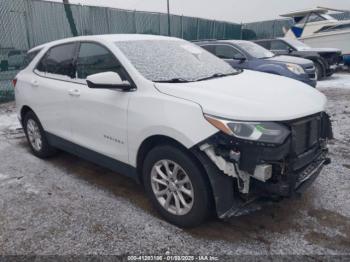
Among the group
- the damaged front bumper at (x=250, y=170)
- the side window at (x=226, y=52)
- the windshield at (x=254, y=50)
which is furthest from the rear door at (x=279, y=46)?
the damaged front bumper at (x=250, y=170)

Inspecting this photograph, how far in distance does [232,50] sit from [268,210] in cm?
684

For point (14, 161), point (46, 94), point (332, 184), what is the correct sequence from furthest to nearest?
point (14, 161) < point (46, 94) < point (332, 184)

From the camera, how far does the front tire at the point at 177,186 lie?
2725 mm

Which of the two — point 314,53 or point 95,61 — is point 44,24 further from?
point 314,53

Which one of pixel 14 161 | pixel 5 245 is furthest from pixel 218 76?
pixel 14 161

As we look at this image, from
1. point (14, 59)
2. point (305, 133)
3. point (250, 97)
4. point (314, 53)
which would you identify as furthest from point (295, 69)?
point (14, 59)

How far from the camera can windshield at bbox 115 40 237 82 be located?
3.30m

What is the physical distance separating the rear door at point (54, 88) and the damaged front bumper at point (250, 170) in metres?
2.14

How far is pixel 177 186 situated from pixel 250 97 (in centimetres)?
100

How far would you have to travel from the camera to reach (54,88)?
4184 millimetres

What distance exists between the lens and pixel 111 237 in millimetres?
2943

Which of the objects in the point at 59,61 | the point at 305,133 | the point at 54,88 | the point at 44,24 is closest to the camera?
the point at 305,133

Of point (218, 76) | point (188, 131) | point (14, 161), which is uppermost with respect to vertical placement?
point (218, 76)

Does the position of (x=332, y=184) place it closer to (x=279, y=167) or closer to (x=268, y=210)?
(x=268, y=210)
